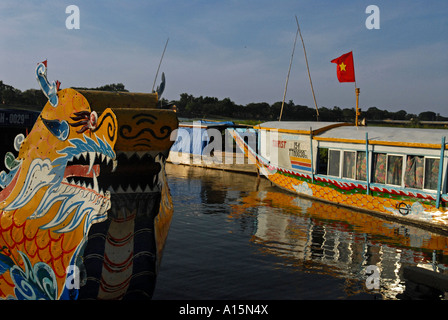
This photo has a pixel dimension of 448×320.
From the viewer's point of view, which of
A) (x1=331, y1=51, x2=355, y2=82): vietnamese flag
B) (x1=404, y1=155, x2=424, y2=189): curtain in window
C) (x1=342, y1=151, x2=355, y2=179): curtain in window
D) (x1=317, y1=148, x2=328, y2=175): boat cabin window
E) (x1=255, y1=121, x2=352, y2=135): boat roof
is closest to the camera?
(x1=404, y1=155, x2=424, y2=189): curtain in window

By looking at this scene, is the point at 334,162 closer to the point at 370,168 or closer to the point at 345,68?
the point at 370,168

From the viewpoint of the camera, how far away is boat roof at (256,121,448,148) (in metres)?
16.0

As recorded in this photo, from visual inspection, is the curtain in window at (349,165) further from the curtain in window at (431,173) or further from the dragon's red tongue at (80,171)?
the dragon's red tongue at (80,171)

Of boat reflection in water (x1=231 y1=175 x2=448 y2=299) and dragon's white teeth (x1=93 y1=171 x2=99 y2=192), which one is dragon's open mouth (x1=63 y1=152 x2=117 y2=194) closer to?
dragon's white teeth (x1=93 y1=171 x2=99 y2=192)

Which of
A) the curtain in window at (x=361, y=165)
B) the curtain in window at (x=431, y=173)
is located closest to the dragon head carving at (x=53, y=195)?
the curtain in window at (x=431, y=173)

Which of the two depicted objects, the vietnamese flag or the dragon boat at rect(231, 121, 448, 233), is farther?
the vietnamese flag

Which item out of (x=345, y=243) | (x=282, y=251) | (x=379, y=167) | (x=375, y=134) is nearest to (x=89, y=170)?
(x=282, y=251)

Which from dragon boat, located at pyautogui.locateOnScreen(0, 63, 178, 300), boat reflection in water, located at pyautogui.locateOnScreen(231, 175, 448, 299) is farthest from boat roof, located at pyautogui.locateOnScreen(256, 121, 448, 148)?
dragon boat, located at pyautogui.locateOnScreen(0, 63, 178, 300)

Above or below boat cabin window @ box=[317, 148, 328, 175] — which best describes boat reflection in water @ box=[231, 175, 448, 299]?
below

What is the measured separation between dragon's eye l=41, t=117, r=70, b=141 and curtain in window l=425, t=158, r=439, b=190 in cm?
1382

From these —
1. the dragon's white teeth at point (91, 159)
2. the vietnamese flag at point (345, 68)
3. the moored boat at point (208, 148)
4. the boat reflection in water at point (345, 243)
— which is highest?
the vietnamese flag at point (345, 68)

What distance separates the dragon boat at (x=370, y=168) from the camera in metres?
15.6

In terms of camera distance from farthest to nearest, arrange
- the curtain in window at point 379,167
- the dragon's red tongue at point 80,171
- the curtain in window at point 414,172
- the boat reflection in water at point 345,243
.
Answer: the curtain in window at point 379,167, the curtain in window at point 414,172, the boat reflection in water at point 345,243, the dragon's red tongue at point 80,171

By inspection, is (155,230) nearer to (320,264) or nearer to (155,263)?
(155,263)
